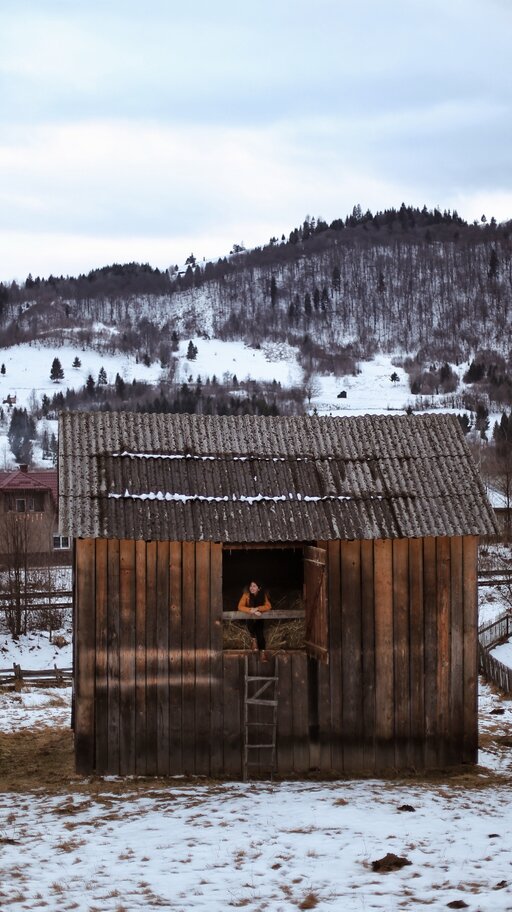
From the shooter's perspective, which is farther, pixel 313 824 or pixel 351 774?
pixel 351 774

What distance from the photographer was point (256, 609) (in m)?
14.2

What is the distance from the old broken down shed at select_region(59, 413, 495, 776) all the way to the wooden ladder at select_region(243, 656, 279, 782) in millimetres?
132

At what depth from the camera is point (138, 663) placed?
13.6 metres

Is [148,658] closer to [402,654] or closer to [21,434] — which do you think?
[402,654]

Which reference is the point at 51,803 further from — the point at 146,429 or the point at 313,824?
the point at 146,429

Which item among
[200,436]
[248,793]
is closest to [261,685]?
[248,793]

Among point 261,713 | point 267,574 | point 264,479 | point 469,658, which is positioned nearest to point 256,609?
point 261,713

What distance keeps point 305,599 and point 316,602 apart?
2.15 ft

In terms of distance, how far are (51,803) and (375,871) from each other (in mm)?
4769

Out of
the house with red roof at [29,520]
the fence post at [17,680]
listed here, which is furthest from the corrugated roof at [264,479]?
the house with red roof at [29,520]

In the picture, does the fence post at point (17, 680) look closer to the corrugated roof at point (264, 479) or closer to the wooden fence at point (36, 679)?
the wooden fence at point (36, 679)

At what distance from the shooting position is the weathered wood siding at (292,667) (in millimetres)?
13570

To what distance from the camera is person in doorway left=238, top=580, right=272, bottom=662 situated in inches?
560

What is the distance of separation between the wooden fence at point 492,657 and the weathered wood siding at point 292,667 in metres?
12.1
